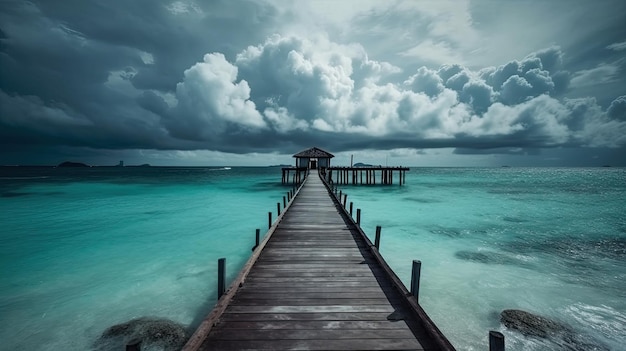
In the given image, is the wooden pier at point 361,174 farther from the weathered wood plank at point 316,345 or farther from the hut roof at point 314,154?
the weathered wood plank at point 316,345

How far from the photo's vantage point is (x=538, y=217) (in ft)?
60.5

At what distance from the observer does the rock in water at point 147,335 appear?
5.26m

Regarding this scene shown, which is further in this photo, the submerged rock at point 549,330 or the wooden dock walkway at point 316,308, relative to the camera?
the submerged rock at point 549,330

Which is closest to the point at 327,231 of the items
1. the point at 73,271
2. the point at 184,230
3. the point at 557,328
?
the point at 557,328

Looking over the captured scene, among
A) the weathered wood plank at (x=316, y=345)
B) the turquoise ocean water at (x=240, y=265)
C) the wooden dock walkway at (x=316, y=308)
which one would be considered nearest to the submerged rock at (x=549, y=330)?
the turquoise ocean water at (x=240, y=265)

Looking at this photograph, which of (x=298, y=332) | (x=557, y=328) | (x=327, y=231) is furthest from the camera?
(x=327, y=231)

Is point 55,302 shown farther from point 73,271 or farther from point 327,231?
point 327,231

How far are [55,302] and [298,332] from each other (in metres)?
→ 8.00

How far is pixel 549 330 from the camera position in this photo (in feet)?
18.9

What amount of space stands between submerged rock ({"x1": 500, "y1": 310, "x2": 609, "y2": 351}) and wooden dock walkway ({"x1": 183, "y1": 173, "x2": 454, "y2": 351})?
3.67 m

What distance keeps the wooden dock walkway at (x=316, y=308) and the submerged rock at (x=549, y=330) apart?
12.0 feet

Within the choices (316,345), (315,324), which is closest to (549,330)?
(315,324)

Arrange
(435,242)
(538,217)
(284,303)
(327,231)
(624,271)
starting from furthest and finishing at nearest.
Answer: (538,217) < (435,242) < (624,271) < (327,231) < (284,303)

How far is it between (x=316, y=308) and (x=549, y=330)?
5.79m
